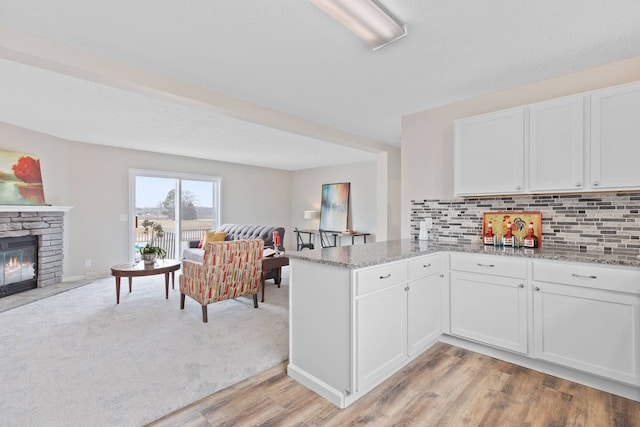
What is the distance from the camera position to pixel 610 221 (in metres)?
2.37

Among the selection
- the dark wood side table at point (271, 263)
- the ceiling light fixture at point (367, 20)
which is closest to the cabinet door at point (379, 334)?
the ceiling light fixture at point (367, 20)

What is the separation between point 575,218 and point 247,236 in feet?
16.2

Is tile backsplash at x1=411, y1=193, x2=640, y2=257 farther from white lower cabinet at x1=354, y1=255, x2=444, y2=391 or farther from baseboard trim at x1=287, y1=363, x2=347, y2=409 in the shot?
baseboard trim at x1=287, y1=363, x2=347, y2=409

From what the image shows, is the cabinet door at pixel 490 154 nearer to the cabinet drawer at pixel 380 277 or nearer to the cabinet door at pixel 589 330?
the cabinet door at pixel 589 330

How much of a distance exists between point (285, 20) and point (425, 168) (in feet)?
7.25

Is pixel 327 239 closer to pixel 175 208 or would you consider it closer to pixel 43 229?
pixel 175 208

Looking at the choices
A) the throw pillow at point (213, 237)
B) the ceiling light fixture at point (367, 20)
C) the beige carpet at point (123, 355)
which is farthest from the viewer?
the throw pillow at point (213, 237)

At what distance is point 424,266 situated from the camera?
243 centimetres

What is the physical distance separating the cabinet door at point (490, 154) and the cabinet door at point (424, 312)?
935mm

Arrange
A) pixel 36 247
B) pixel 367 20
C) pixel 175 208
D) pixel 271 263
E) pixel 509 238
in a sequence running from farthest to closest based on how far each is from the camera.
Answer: pixel 175 208, pixel 36 247, pixel 271 263, pixel 509 238, pixel 367 20

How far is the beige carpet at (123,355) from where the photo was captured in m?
1.85

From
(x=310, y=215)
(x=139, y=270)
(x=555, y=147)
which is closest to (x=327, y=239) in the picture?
(x=310, y=215)

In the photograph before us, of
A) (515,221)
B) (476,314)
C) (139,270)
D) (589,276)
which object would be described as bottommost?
(476,314)

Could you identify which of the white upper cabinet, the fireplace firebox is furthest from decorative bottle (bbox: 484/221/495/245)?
the fireplace firebox
